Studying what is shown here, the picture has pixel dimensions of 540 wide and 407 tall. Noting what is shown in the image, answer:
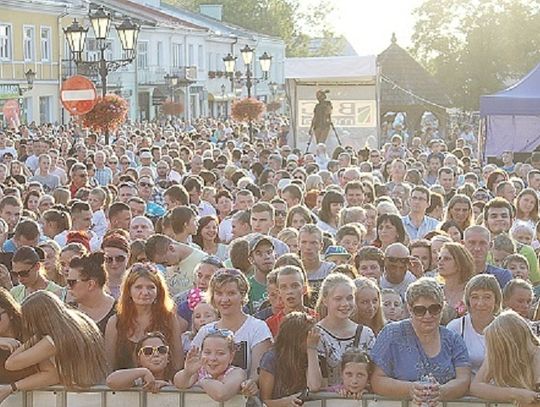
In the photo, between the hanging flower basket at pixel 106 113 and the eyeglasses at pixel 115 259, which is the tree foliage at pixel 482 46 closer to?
the hanging flower basket at pixel 106 113

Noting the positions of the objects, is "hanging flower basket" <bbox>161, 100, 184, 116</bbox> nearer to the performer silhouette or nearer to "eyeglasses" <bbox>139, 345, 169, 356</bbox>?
the performer silhouette

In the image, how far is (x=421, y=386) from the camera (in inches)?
258

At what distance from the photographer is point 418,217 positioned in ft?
A: 42.4

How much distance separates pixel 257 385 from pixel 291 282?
47.2 inches

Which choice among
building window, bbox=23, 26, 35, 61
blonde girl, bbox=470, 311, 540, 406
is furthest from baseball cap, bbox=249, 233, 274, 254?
building window, bbox=23, 26, 35, 61

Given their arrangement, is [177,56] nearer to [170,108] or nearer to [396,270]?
[170,108]

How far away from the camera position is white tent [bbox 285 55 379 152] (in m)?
29.8

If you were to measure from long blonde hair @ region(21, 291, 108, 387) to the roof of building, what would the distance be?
34.3 meters

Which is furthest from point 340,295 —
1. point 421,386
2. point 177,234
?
point 177,234

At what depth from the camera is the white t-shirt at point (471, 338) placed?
24.1 feet

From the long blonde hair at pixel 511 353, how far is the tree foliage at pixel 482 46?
50.4m

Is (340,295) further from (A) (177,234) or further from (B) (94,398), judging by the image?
(A) (177,234)

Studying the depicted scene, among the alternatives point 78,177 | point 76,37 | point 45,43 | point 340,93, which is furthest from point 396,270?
point 45,43

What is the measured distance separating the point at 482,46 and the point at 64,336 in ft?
171
